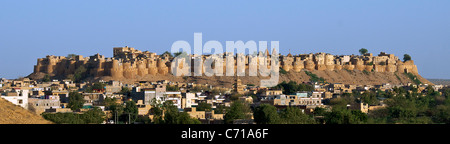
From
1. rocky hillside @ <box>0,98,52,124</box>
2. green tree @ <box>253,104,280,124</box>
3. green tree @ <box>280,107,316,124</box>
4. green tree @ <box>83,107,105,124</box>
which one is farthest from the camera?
green tree @ <box>253,104,280,124</box>

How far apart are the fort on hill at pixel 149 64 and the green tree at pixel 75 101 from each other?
22255 millimetres

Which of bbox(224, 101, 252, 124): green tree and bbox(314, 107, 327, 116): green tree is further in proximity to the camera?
bbox(314, 107, 327, 116): green tree

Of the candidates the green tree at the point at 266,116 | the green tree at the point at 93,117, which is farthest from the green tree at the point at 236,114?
the green tree at the point at 93,117

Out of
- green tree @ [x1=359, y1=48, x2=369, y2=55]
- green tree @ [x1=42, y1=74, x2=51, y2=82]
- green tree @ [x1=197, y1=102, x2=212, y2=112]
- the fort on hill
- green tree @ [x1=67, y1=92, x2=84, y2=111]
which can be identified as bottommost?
green tree @ [x1=197, y1=102, x2=212, y2=112]

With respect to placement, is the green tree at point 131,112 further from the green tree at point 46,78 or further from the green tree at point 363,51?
the green tree at point 363,51

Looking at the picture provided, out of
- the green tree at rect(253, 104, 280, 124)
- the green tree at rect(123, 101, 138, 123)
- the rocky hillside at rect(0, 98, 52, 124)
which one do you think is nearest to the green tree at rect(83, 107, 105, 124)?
the green tree at rect(123, 101, 138, 123)

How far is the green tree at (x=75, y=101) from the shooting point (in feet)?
135

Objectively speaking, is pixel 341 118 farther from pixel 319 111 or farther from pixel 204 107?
pixel 204 107

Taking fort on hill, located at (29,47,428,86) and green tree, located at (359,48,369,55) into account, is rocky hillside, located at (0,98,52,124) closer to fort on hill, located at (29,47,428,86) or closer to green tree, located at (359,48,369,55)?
fort on hill, located at (29,47,428,86)

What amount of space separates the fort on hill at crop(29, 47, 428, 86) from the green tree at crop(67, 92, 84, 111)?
2226 cm

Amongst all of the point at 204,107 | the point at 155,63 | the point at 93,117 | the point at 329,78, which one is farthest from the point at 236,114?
the point at 329,78

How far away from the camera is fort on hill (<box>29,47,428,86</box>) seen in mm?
71750
